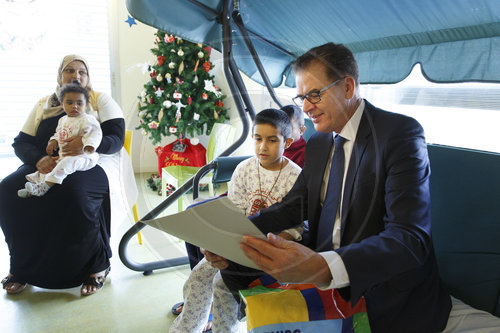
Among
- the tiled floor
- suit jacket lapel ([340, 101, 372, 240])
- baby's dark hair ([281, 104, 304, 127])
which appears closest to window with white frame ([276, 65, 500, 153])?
baby's dark hair ([281, 104, 304, 127])

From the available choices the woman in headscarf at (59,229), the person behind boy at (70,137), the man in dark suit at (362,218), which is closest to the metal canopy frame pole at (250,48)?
the man in dark suit at (362,218)

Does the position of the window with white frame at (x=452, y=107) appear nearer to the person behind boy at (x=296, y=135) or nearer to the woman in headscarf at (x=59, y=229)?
the person behind boy at (x=296, y=135)

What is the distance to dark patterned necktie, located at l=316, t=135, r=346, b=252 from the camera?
94cm

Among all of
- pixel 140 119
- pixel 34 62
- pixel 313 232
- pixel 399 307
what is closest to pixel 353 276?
pixel 399 307

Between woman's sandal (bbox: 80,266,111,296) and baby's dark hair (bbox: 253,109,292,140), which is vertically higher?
baby's dark hair (bbox: 253,109,292,140)

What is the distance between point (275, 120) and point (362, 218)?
0.62 metres

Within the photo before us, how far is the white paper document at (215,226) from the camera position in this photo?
2.07ft

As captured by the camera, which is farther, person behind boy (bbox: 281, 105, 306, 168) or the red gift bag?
person behind boy (bbox: 281, 105, 306, 168)

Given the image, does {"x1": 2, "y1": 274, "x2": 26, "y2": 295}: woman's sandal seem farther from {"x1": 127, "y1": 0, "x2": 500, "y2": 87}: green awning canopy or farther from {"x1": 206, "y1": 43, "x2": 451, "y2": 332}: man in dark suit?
{"x1": 127, "y1": 0, "x2": 500, "y2": 87}: green awning canopy

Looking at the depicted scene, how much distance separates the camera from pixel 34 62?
3.58 metres

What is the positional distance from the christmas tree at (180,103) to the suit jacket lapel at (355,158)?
0.41 meters

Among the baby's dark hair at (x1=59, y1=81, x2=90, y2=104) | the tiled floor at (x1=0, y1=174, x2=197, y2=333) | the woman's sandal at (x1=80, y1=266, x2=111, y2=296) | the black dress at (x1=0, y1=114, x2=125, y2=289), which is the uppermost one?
the baby's dark hair at (x1=59, y1=81, x2=90, y2=104)

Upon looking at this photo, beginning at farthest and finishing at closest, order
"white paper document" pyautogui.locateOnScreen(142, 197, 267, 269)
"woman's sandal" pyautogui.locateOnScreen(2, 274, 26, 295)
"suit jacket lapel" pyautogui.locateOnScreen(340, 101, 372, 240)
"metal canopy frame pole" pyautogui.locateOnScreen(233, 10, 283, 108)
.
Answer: "woman's sandal" pyautogui.locateOnScreen(2, 274, 26, 295) → "metal canopy frame pole" pyautogui.locateOnScreen(233, 10, 283, 108) → "suit jacket lapel" pyautogui.locateOnScreen(340, 101, 372, 240) → "white paper document" pyautogui.locateOnScreen(142, 197, 267, 269)

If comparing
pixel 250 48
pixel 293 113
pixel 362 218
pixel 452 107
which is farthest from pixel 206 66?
pixel 452 107
